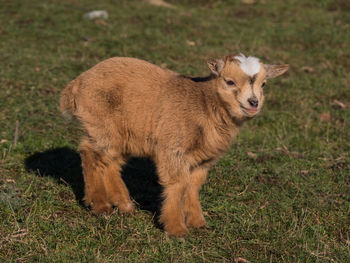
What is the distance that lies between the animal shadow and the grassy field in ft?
0.08

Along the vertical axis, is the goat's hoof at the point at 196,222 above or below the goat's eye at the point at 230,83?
below

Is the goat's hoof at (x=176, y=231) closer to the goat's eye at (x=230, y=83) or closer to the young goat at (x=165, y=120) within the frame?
the young goat at (x=165, y=120)

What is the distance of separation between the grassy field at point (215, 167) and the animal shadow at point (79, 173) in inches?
1.0

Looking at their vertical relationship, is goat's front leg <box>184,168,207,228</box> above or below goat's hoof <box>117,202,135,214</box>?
above

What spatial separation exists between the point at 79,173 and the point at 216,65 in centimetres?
269

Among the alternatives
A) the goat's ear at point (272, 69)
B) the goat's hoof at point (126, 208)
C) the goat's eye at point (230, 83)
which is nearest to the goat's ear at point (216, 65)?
the goat's eye at point (230, 83)

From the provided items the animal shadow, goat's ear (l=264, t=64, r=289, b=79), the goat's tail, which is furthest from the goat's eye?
the goat's tail

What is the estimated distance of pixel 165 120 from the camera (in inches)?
216

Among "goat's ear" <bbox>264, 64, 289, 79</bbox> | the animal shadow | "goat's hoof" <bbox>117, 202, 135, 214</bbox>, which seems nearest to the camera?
"goat's ear" <bbox>264, 64, 289, 79</bbox>

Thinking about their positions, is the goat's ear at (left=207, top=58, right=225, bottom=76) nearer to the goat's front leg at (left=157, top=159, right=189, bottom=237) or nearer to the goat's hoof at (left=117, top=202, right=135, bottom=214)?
the goat's front leg at (left=157, top=159, right=189, bottom=237)

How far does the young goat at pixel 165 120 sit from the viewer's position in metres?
5.31

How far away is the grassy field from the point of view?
5027mm

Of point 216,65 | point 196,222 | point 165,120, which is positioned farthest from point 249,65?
point 196,222

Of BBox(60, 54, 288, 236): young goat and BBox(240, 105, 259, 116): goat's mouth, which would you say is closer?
BBox(240, 105, 259, 116): goat's mouth
